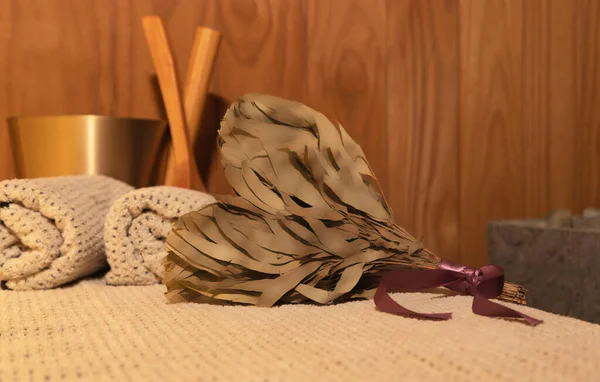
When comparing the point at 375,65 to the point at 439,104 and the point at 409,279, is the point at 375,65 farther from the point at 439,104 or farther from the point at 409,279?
the point at 409,279

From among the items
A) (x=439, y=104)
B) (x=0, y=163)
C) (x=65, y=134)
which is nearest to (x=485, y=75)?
(x=439, y=104)

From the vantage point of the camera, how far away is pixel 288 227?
0.56 meters

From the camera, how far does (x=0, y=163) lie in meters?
0.90

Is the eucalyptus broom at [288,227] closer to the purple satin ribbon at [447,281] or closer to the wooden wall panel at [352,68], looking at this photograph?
the purple satin ribbon at [447,281]

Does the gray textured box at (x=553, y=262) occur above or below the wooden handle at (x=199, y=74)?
below

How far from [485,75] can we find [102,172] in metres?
0.73

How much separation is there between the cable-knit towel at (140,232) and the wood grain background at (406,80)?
339mm

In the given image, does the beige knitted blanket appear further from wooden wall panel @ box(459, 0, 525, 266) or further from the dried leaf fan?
wooden wall panel @ box(459, 0, 525, 266)

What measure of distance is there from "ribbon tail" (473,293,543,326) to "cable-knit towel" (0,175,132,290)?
424 mm

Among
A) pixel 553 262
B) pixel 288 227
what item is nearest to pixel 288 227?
pixel 288 227

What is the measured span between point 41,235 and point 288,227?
0.28 m

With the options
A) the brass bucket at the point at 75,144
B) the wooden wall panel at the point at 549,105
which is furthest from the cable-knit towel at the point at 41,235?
the wooden wall panel at the point at 549,105

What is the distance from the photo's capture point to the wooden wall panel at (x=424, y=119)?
1.07m

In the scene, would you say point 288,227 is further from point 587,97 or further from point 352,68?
point 587,97
